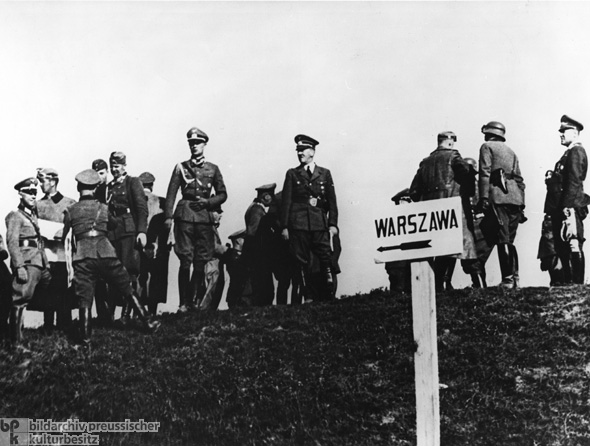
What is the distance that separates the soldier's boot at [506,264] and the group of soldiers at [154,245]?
2158 millimetres

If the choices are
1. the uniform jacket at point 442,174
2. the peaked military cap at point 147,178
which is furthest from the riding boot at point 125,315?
the uniform jacket at point 442,174

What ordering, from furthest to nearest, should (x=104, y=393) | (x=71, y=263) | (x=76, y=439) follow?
(x=71, y=263), (x=104, y=393), (x=76, y=439)

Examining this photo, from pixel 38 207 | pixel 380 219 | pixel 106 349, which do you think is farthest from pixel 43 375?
pixel 380 219

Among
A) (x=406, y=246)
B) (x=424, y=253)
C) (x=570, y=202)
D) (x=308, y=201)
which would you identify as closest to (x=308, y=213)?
(x=308, y=201)

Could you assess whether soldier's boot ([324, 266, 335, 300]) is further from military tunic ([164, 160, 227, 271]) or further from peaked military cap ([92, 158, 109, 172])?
peaked military cap ([92, 158, 109, 172])

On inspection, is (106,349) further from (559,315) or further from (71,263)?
(559,315)

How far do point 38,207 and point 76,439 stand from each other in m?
4.22

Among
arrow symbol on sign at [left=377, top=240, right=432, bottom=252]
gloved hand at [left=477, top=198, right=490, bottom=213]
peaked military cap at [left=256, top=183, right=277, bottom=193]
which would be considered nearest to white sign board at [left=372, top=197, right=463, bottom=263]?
arrow symbol on sign at [left=377, top=240, right=432, bottom=252]

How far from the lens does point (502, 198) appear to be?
11734 millimetres

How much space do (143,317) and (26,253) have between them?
5.63 feet

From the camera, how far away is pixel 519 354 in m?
9.80

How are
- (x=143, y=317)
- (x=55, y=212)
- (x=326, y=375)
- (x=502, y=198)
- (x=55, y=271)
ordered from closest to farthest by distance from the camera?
1. (x=326, y=375)
2. (x=143, y=317)
3. (x=502, y=198)
4. (x=55, y=271)
5. (x=55, y=212)

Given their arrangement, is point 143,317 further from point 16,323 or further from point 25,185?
point 25,185

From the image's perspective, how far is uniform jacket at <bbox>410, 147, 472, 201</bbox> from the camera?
1184 centimetres
